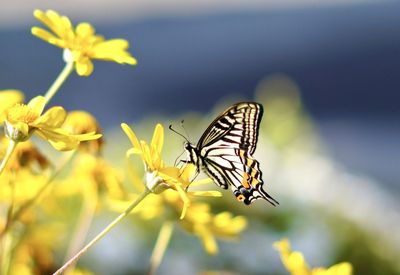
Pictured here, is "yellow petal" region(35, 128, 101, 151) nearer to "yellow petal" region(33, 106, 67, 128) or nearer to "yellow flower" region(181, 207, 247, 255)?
"yellow petal" region(33, 106, 67, 128)

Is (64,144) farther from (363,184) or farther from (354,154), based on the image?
(354,154)

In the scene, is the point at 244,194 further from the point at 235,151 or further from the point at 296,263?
the point at 296,263

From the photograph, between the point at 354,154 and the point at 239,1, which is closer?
the point at 354,154

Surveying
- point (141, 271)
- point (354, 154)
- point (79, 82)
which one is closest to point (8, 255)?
point (141, 271)

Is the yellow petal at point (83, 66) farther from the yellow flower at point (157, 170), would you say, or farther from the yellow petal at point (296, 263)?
the yellow petal at point (296, 263)

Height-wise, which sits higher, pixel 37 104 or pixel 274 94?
pixel 274 94

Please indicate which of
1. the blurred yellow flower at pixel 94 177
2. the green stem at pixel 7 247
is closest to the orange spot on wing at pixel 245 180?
the blurred yellow flower at pixel 94 177

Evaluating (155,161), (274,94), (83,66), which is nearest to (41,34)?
(83,66)
